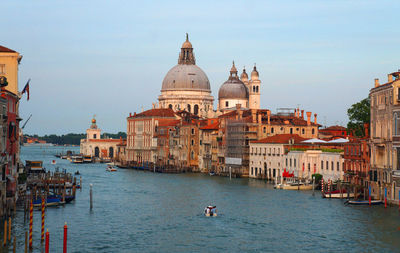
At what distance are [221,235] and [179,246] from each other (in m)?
3.33

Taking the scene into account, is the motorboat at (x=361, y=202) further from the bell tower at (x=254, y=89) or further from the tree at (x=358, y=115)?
the bell tower at (x=254, y=89)

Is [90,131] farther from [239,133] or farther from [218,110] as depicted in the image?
[239,133]

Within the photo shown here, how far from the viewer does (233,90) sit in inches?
4998

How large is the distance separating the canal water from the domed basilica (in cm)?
7446

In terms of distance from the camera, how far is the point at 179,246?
32.9 meters

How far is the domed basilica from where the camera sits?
426 ft

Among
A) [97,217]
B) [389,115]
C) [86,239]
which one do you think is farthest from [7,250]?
[389,115]

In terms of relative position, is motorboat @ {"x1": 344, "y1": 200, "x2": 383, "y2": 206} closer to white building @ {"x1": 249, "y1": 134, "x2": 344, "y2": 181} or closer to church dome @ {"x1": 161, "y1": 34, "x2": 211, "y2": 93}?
white building @ {"x1": 249, "y1": 134, "x2": 344, "y2": 181}

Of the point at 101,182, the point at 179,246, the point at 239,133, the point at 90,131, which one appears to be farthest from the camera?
the point at 90,131

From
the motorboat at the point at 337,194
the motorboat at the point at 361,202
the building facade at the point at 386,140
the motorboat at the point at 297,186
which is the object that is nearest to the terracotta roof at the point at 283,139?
the motorboat at the point at 297,186

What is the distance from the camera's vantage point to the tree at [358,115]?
6988cm

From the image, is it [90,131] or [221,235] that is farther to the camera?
[90,131]

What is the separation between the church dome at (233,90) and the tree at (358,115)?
54.4 m

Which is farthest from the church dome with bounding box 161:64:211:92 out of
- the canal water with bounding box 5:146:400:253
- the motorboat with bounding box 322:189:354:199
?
the motorboat with bounding box 322:189:354:199
